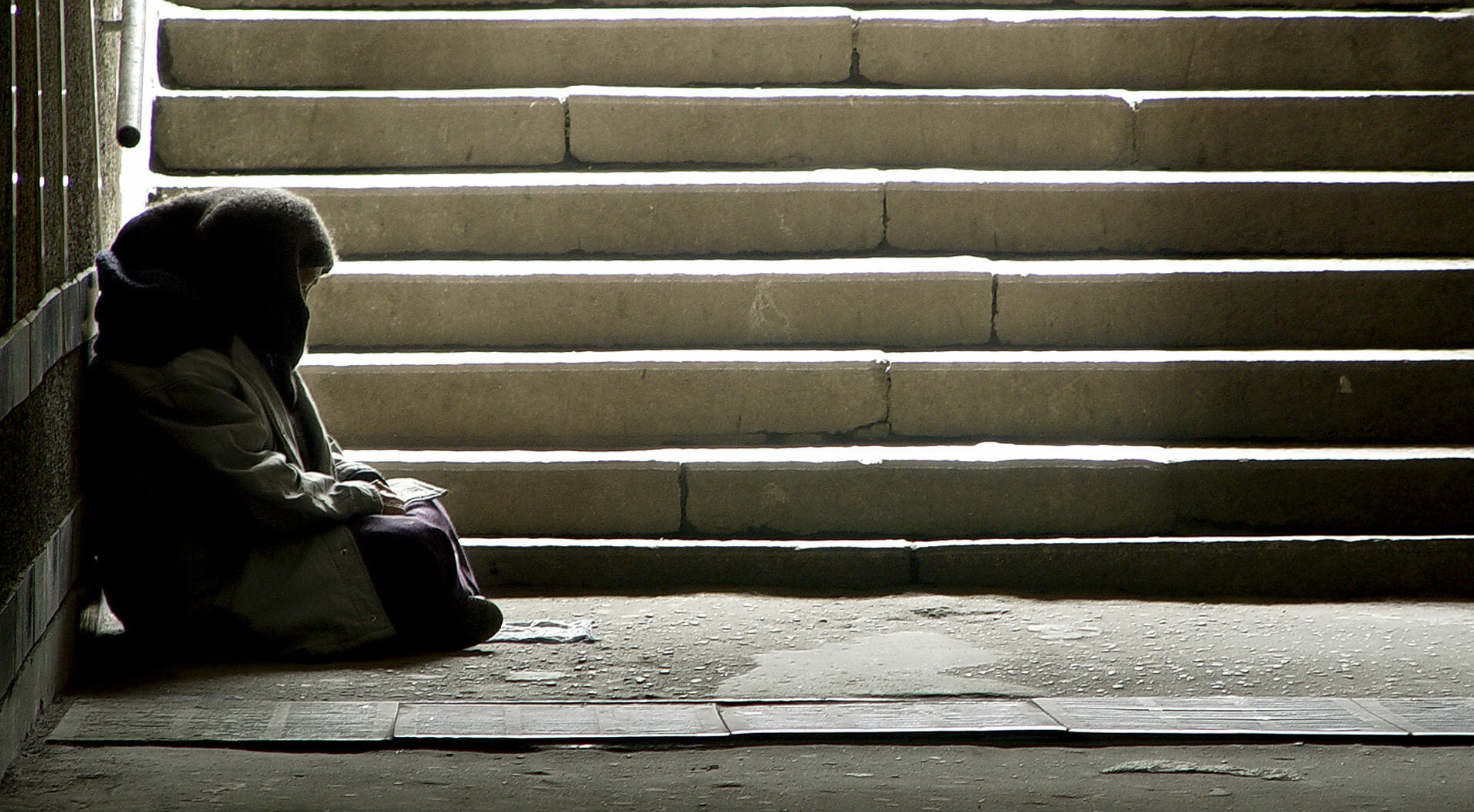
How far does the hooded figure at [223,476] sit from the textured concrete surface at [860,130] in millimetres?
1722

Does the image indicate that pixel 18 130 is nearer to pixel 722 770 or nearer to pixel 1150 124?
pixel 722 770

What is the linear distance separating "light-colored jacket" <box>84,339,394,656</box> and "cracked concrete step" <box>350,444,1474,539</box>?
1.01 meters

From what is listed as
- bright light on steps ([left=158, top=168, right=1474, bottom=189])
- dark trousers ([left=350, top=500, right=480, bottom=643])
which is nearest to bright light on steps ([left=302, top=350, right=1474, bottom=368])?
bright light on steps ([left=158, top=168, right=1474, bottom=189])

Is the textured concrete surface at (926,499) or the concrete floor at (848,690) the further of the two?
the textured concrete surface at (926,499)

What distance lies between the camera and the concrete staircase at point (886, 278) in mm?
5066

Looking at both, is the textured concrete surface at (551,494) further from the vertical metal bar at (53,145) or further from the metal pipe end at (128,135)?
the vertical metal bar at (53,145)

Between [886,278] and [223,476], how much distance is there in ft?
7.87

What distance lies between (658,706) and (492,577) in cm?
141

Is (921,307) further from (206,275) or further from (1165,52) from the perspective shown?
(206,275)

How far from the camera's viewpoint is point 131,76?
446 centimetres

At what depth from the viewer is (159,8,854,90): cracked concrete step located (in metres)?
5.55

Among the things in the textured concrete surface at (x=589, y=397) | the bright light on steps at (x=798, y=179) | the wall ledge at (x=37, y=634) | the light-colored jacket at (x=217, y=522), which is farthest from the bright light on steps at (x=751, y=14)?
the wall ledge at (x=37, y=634)

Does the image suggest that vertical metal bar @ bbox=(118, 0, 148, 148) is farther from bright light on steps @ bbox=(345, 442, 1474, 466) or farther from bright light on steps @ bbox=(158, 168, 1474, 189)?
bright light on steps @ bbox=(345, 442, 1474, 466)

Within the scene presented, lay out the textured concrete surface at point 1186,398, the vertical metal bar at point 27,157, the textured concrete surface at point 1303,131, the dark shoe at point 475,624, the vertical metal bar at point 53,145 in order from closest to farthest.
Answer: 1. the vertical metal bar at point 27,157
2. the vertical metal bar at point 53,145
3. the dark shoe at point 475,624
4. the textured concrete surface at point 1186,398
5. the textured concrete surface at point 1303,131
